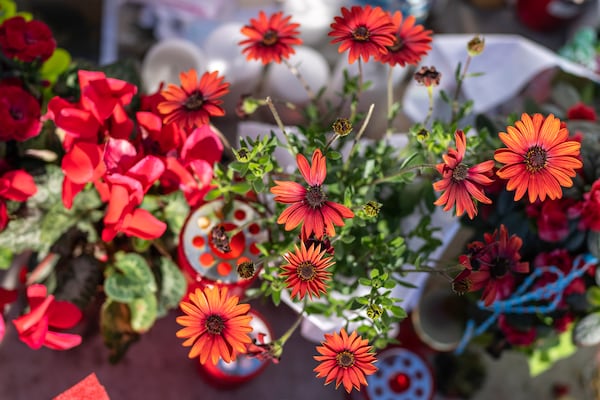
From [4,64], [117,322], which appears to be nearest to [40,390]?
[117,322]

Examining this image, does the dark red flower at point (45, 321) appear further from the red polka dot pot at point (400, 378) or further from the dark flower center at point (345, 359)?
the red polka dot pot at point (400, 378)

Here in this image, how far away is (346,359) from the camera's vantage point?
0.35 m

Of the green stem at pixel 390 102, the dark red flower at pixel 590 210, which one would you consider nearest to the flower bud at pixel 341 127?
the green stem at pixel 390 102

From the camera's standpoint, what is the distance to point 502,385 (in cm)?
72

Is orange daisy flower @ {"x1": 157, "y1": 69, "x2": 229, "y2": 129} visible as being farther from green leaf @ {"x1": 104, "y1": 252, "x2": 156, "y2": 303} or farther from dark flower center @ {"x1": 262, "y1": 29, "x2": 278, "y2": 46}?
green leaf @ {"x1": 104, "y1": 252, "x2": 156, "y2": 303}

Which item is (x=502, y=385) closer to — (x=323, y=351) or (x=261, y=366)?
(x=261, y=366)

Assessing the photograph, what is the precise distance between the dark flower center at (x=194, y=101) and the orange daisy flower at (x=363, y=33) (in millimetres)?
114

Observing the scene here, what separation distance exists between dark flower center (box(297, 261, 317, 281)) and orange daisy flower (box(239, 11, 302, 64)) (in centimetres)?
19

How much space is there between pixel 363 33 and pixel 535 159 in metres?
0.15

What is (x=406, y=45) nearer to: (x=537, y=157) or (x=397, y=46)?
(x=397, y=46)

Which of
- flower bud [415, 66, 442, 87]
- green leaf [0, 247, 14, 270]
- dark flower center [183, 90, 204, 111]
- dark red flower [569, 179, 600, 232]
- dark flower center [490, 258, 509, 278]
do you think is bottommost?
green leaf [0, 247, 14, 270]

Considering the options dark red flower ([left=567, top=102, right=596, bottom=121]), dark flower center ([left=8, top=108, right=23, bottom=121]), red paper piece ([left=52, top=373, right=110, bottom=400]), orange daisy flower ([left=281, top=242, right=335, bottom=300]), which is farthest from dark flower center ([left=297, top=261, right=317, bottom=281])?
dark red flower ([left=567, top=102, right=596, bottom=121])

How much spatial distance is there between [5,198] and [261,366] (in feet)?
1.03

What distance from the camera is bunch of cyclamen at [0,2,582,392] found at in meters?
0.36
